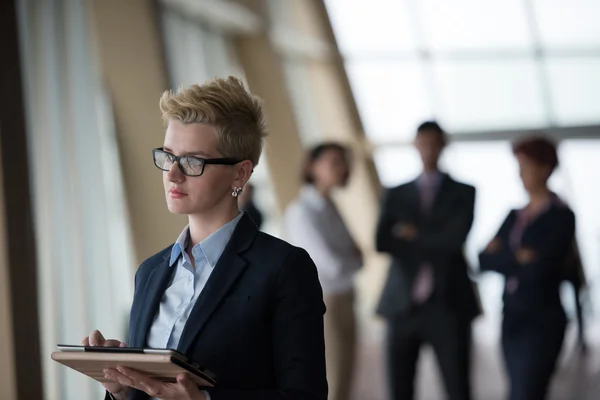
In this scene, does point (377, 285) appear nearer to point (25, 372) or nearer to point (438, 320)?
point (438, 320)

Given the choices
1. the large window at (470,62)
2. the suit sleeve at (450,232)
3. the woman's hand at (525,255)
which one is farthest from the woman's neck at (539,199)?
the large window at (470,62)

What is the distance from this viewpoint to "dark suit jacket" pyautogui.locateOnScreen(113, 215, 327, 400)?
157 centimetres

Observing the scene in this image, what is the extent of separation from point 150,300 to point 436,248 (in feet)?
12.6

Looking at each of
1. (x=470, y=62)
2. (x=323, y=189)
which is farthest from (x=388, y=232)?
(x=470, y=62)

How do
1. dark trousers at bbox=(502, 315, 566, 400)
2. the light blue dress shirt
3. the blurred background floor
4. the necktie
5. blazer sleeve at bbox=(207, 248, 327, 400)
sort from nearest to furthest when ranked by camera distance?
blazer sleeve at bbox=(207, 248, 327, 400), the light blue dress shirt, dark trousers at bbox=(502, 315, 566, 400), the blurred background floor, the necktie

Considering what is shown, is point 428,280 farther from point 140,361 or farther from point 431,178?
point 140,361

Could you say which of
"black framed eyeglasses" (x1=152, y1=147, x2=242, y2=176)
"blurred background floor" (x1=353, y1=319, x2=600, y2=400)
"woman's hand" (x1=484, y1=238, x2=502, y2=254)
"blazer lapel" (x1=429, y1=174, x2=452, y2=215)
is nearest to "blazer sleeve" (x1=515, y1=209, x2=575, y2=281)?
"woman's hand" (x1=484, y1=238, x2=502, y2=254)

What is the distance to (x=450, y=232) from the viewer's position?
17.6 ft

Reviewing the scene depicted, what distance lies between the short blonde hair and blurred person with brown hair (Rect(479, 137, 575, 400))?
361cm

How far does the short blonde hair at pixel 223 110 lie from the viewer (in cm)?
163

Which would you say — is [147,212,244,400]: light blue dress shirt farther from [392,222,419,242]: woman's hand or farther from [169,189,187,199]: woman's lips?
[392,222,419,242]: woman's hand

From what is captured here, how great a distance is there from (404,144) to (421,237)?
2.26 ft

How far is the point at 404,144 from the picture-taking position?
565 centimetres

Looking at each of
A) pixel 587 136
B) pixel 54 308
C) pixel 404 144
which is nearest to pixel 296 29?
pixel 404 144
